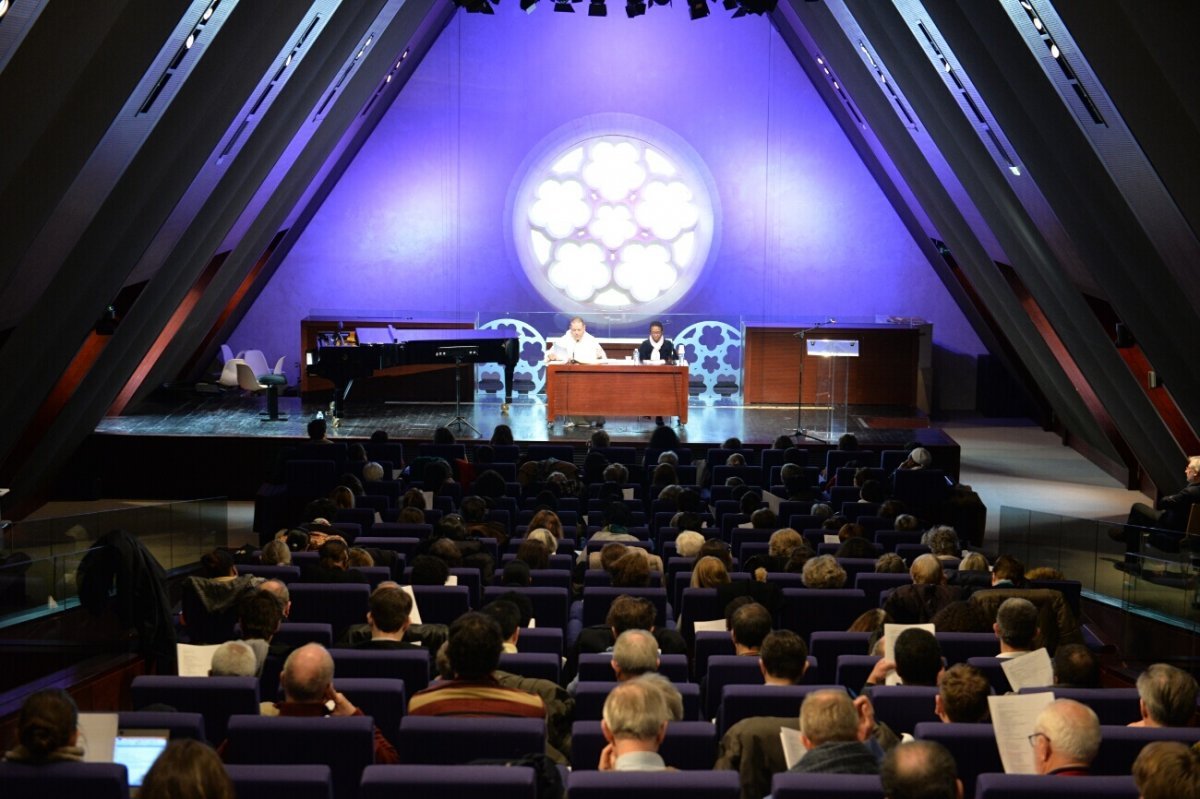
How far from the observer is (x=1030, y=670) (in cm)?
561

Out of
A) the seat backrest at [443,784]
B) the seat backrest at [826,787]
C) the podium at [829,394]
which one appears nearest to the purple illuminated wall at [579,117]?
the podium at [829,394]

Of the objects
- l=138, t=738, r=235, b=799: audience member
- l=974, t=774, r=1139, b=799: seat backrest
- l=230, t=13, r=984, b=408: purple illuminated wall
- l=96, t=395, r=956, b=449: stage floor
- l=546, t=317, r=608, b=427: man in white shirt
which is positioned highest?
l=230, t=13, r=984, b=408: purple illuminated wall

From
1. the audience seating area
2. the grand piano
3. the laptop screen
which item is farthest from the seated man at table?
the laptop screen

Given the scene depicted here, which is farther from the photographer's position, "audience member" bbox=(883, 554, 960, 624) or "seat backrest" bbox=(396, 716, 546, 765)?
"audience member" bbox=(883, 554, 960, 624)

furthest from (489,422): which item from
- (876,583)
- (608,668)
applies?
(608,668)

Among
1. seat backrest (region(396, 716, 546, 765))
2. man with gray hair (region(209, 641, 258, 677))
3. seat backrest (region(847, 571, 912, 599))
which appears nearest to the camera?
seat backrest (region(396, 716, 546, 765))

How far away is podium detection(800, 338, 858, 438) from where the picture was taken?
1739cm

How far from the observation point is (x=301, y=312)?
2106cm

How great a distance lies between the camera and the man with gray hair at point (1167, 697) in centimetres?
474

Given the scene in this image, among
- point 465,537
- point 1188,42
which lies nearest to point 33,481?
point 465,537

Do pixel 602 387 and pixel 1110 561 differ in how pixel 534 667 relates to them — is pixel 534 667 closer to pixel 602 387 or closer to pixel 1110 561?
pixel 1110 561

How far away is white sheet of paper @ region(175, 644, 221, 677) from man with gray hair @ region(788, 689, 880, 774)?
2.75 meters

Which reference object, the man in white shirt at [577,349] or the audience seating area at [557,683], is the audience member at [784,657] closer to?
the audience seating area at [557,683]

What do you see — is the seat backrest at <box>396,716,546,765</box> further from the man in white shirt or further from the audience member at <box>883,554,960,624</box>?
the man in white shirt
